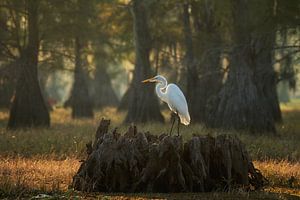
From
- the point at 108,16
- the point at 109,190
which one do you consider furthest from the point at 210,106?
the point at 109,190

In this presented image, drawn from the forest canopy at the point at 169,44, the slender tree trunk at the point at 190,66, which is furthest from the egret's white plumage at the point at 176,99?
the slender tree trunk at the point at 190,66

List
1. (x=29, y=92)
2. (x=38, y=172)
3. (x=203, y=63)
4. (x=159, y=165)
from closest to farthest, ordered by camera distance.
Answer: (x=159, y=165)
(x=38, y=172)
(x=29, y=92)
(x=203, y=63)

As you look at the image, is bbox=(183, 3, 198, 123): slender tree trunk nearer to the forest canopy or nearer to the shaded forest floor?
the forest canopy

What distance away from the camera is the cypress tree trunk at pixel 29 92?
23.0 m

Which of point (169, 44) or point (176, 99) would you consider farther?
point (169, 44)

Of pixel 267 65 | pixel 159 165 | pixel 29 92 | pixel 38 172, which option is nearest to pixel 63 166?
pixel 38 172

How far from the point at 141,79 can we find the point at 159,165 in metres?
16.5

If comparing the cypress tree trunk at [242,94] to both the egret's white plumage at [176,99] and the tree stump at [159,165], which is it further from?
the tree stump at [159,165]

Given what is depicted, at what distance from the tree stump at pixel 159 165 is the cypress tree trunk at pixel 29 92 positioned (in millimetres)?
12917

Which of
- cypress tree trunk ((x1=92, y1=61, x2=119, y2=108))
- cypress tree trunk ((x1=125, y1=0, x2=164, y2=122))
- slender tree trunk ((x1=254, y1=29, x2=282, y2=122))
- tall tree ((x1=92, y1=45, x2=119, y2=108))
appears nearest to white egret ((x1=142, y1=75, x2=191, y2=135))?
slender tree trunk ((x1=254, y1=29, x2=282, y2=122))

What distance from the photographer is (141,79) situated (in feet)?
87.2

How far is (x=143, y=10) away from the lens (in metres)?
26.4

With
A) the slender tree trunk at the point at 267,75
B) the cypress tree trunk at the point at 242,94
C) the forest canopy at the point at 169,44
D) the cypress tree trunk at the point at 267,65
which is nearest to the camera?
the cypress tree trunk at the point at 267,65

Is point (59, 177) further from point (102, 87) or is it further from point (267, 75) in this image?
point (102, 87)
